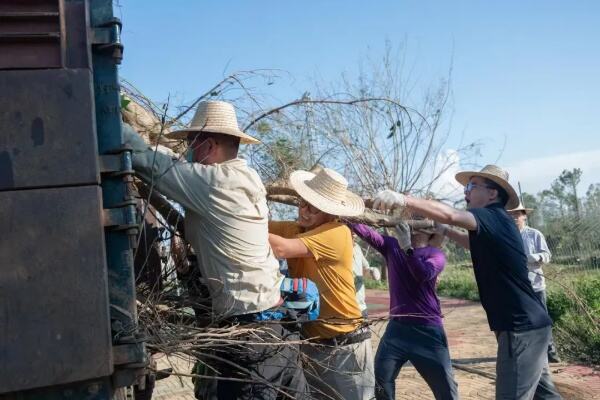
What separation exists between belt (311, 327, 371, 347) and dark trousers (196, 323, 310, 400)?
0.75 m

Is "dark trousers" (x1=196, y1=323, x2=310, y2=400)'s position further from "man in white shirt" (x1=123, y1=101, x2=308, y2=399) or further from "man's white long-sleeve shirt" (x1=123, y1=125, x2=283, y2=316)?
"man's white long-sleeve shirt" (x1=123, y1=125, x2=283, y2=316)

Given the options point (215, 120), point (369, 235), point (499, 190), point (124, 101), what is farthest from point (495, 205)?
point (124, 101)

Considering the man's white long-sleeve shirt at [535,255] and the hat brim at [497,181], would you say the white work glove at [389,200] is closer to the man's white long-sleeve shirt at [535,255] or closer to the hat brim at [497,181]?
the hat brim at [497,181]

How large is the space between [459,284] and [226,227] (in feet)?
64.2

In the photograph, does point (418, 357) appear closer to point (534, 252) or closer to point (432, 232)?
point (432, 232)

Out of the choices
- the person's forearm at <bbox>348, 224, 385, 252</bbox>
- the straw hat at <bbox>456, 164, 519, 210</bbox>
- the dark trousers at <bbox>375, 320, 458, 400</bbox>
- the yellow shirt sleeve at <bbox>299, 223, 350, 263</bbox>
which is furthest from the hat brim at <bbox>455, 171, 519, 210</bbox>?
the yellow shirt sleeve at <bbox>299, 223, 350, 263</bbox>

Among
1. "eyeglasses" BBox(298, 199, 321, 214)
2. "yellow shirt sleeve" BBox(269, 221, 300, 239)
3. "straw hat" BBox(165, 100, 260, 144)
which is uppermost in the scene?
"straw hat" BBox(165, 100, 260, 144)

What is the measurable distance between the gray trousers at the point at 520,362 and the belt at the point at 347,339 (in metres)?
0.96

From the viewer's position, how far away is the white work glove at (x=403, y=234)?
4.90 m

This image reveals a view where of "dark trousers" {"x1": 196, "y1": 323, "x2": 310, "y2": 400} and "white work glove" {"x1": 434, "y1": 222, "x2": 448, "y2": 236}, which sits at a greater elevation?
"white work glove" {"x1": 434, "y1": 222, "x2": 448, "y2": 236}

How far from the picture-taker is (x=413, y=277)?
5000mm

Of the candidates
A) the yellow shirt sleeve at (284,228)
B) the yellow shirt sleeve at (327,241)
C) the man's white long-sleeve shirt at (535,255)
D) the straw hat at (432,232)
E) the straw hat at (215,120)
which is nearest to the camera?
the straw hat at (215,120)

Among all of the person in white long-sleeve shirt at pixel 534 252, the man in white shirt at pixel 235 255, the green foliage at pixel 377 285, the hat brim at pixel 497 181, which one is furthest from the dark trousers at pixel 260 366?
the green foliage at pixel 377 285

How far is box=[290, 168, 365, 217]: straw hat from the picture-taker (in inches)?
156
